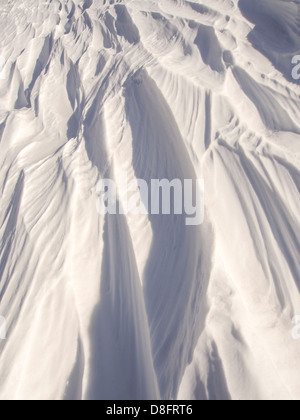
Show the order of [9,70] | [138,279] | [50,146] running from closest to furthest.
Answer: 1. [138,279]
2. [50,146]
3. [9,70]

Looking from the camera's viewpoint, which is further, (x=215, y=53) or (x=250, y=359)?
(x=215, y=53)

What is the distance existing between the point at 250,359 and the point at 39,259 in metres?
1.02

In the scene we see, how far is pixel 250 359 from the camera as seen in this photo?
40.6 inches

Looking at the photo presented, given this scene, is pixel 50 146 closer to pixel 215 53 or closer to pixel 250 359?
pixel 215 53

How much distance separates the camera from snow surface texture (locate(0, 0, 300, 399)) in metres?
1.13

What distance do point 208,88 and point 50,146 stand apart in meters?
1.19

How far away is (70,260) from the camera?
1.49 metres

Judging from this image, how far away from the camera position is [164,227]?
Result: 1570 millimetres

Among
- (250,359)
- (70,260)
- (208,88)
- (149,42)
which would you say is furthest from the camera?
(149,42)

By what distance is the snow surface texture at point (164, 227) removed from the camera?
44.4 inches

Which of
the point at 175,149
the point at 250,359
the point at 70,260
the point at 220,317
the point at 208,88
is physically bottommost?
the point at 250,359
